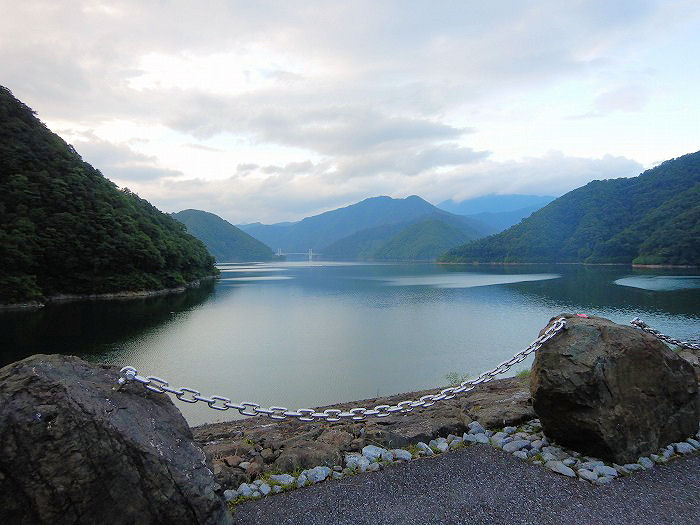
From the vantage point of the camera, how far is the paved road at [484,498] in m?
3.68

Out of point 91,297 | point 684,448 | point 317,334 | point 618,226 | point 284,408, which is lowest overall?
point 317,334

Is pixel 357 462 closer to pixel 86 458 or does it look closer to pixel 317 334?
pixel 86 458

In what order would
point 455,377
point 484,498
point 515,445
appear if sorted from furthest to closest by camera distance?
Answer: point 455,377 < point 515,445 < point 484,498

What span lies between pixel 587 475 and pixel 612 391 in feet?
3.00

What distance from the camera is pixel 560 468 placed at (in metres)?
4.44

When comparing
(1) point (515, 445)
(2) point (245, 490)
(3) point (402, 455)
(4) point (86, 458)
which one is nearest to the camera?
(4) point (86, 458)

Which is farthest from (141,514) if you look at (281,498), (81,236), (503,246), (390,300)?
(503,246)

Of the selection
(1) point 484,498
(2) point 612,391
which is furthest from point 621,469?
(1) point 484,498

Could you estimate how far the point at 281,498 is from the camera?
4055mm

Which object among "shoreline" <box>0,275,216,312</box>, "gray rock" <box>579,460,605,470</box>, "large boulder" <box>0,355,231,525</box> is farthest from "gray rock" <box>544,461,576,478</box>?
"shoreline" <box>0,275,216,312</box>

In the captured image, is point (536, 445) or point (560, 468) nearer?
point (560, 468)

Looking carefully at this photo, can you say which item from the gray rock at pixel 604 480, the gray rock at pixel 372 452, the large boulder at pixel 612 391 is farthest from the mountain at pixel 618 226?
the gray rock at pixel 372 452

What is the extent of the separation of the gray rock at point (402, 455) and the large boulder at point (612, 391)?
63.3 inches

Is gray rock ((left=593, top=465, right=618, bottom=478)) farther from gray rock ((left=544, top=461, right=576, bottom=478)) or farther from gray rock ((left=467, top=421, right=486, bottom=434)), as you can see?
gray rock ((left=467, top=421, right=486, bottom=434))
